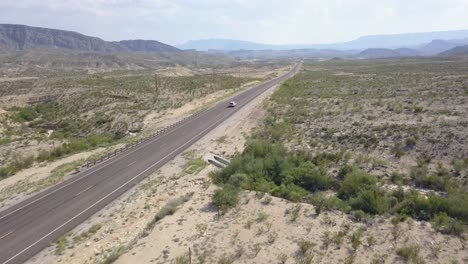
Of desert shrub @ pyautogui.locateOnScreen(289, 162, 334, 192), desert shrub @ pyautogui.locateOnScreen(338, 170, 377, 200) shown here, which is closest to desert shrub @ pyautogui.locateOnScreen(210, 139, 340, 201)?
desert shrub @ pyautogui.locateOnScreen(289, 162, 334, 192)

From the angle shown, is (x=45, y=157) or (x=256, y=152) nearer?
(x=256, y=152)

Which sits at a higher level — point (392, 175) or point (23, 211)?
point (392, 175)

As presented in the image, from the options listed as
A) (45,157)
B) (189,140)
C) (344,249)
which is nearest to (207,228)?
(344,249)

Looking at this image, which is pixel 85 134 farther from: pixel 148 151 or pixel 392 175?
pixel 392 175

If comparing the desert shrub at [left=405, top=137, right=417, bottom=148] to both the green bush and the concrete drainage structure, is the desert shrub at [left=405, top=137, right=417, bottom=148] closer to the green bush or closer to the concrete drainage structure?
the green bush

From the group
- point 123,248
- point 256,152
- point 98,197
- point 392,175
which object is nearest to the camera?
point 123,248

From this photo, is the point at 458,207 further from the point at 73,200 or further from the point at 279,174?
the point at 73,200
